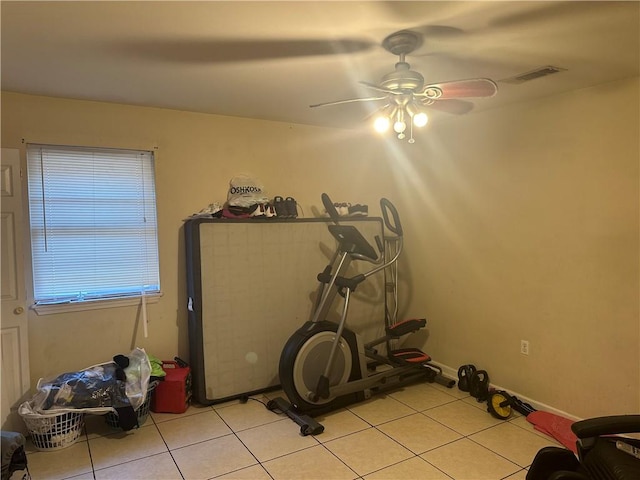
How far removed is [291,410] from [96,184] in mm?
2211

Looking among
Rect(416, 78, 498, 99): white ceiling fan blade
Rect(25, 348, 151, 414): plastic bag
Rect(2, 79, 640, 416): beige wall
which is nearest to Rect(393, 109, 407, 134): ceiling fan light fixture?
Rect(416, 78, 498, 99): white ceiling fan blade

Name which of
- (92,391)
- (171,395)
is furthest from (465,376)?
(92,391)

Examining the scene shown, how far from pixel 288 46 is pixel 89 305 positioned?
237 cm

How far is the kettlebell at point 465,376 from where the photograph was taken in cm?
361

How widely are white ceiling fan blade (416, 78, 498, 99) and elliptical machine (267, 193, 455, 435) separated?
140 cm

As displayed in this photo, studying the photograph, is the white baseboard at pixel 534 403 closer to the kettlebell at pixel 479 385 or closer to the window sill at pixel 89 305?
the kettlebell at pixel 479 385

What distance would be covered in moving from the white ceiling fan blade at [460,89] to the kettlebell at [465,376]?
7.61 ft

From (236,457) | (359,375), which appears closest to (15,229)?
(236,457)

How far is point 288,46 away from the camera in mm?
2189

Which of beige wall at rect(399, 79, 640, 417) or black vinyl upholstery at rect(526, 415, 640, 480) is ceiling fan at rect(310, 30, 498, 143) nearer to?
beige wall at rect(399, 79, 640, 417)

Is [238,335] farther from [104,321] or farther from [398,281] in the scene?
[398,281]

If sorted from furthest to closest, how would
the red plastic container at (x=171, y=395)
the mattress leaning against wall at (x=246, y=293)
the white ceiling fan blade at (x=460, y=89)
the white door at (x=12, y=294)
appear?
1. the mattress leaning against wall at (x=246, y=293)
2. the red plastic container at (x=171, y=395)
3. the white door at (x=12, y=294)
4. the white ceiling fan blade at (x=460, y=89)

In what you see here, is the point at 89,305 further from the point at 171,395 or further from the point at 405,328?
the point at 405,328

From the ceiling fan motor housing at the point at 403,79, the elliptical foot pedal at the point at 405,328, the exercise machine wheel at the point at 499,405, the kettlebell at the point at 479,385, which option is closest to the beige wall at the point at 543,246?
the kettlebell at the point at 479,385
